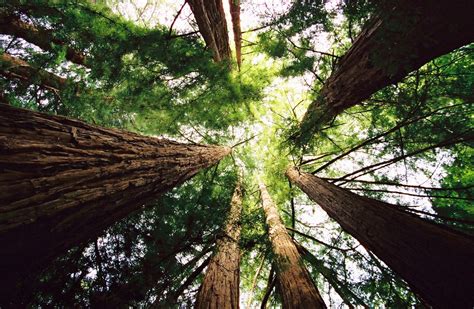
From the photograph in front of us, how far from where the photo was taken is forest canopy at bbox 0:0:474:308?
2.12 meters

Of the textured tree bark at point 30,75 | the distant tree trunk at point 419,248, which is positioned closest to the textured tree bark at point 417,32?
the distant tree trunk at point 419,248

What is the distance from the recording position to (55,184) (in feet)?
4.84

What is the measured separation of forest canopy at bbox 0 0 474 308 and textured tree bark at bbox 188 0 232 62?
26 mm

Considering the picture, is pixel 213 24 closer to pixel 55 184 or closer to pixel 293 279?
pixel 55 184

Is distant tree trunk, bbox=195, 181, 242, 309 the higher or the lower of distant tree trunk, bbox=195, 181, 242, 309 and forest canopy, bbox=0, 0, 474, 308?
the lower

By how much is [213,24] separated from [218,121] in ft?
8.63

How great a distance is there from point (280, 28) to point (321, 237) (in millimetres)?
6227

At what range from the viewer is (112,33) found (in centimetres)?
401

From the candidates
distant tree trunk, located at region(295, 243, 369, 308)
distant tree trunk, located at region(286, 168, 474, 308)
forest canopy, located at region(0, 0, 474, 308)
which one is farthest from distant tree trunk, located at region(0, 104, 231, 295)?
distant tree trunk, located at region(295, 243, 369, 308)

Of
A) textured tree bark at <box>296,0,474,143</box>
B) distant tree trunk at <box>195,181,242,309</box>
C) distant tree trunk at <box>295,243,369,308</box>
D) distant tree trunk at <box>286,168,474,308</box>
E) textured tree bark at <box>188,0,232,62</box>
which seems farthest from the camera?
textured tree bark at <box>188,0,232,62</box>

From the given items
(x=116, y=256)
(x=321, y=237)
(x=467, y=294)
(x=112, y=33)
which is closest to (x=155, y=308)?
(x=116, y=256)

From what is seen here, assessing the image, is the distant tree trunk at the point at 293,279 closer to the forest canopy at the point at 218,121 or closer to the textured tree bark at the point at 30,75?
the forest canopy at the point at 218,121

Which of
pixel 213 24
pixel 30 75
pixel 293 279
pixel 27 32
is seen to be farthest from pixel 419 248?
pixel 27 32

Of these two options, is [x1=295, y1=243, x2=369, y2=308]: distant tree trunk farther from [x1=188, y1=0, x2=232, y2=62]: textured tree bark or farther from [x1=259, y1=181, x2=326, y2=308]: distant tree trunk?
[x1=188, y1=0, x2=232, y2=62]: textured tree bark
